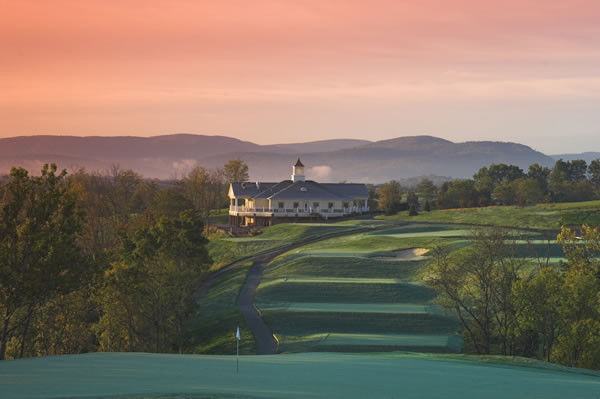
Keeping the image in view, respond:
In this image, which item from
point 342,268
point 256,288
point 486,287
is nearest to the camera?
point 486,287

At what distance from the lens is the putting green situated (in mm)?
43844

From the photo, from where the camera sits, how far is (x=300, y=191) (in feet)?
380

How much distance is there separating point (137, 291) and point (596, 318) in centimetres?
2428

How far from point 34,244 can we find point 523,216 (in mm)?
75897

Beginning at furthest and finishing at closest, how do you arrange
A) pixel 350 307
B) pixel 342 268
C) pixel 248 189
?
pixel 248 189
pixel 342 268
pixel 350 307

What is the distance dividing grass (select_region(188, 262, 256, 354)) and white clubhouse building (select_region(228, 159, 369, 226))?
5350 cm

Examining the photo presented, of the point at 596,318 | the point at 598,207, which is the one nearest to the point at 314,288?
the point at 596,318

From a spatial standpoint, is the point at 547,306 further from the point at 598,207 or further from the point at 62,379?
the point at 598,207

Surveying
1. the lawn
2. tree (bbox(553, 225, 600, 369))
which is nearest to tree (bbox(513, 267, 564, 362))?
tree (bbox(553, 225, 600, 369))

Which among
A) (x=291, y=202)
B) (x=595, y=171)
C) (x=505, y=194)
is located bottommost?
(x=291, y=202)

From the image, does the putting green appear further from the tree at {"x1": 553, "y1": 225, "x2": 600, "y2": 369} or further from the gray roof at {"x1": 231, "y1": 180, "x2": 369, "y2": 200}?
the gray roof at {"x1": 231, "y1": 180, "x2": 369, "y2": 200}

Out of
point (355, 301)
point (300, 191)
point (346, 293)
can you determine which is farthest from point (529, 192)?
point (355, 301)

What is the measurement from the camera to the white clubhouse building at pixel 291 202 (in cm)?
11375

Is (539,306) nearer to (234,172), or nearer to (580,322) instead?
(580,322)
